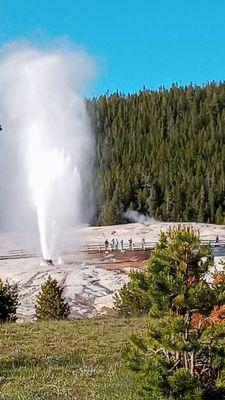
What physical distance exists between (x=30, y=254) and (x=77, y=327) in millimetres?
32466

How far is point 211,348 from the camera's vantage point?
24.1 ft

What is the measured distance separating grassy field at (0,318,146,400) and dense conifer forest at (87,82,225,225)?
8038 centimetres

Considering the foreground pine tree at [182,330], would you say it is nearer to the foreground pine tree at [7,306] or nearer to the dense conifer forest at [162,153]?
the foreground pine tree at [7,306]

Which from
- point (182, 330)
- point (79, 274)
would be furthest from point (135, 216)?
point (182, 330)

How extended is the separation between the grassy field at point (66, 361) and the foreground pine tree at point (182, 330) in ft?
3.50

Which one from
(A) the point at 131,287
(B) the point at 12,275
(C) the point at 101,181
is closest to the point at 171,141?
(C) the point at 101,181

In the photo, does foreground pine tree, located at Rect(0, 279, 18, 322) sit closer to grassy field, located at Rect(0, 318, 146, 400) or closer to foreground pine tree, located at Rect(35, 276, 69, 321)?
foreground pine tree, located at Rect(35, 276, 69, 321)

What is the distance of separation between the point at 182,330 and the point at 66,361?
6.03 metres

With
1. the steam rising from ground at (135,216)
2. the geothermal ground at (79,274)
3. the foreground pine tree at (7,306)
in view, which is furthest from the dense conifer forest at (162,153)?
the foreground pine tree at (7,306)

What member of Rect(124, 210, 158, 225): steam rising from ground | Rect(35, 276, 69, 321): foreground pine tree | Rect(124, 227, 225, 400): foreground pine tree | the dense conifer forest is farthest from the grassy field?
Rect(124, 210, 158, 225): steam rising from ground

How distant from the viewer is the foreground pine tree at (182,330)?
283 inches

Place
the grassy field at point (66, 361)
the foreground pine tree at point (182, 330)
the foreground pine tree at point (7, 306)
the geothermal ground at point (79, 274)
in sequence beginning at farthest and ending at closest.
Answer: the geothermal ground at point (79, 274), the foreground pine tree at point (7, 306), the grassy field at point (66, 361), the foreground pine tree at point (182, 330)

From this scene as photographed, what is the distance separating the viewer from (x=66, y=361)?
41.6 ft

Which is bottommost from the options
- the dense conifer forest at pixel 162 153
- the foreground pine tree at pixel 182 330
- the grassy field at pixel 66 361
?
the grassy field at pixel 66 361
